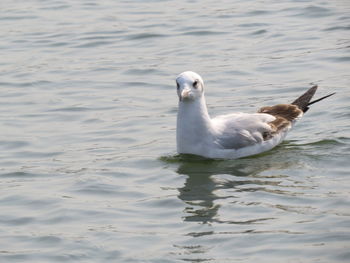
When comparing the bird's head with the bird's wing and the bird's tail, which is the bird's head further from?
the bird's tail

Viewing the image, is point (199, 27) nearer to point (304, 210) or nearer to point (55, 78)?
point (55, 78)

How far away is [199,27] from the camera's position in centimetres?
1711

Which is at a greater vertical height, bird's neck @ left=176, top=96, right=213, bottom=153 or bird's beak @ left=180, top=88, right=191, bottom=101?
bird's beak @ left=180, top=88, right=191, bottom=101

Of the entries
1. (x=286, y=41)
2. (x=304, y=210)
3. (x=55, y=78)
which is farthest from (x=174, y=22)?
(x=304, y=210)

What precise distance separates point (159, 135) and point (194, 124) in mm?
1287

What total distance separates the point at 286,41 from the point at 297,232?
7836mm

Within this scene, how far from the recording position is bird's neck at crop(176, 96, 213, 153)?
1073 centimetres

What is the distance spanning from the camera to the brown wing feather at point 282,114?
37.0 ft

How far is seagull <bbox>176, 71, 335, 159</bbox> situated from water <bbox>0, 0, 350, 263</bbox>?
155mm

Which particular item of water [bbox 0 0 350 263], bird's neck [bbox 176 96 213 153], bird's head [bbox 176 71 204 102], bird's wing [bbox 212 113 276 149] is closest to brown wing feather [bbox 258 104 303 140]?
bird's wing [bbox 212 113 276 149]

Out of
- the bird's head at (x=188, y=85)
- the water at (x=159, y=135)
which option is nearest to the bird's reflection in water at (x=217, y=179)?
the water at (x=159, y=135)

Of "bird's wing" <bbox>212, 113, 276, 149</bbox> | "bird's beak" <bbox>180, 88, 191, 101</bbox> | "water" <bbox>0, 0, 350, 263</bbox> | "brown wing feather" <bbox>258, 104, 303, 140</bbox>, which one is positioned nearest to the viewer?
"water" <bbox>0, 0, 350, 263</bbox>

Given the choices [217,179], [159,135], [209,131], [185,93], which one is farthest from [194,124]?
[159,135]

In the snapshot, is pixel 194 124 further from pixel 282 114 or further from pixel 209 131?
pixel 282 114
